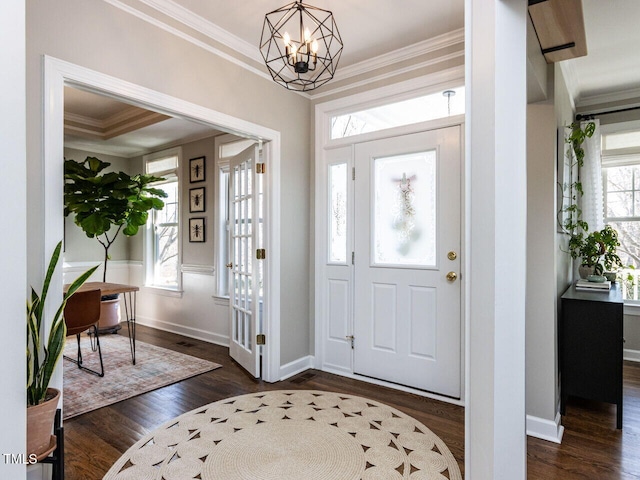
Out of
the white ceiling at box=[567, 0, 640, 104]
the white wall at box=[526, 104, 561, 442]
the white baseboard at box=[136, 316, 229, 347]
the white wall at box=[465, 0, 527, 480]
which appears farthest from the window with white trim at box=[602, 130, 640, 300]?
the white baseboard at box=[136, 316, 229, 347]

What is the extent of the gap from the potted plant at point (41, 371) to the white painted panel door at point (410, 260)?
2174 mm

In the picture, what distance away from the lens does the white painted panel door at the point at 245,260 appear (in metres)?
3.24

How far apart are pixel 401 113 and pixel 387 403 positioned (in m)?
2.30

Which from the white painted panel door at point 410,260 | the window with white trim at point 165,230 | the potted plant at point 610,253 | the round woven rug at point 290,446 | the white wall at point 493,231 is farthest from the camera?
the window with white trim at point 165,230

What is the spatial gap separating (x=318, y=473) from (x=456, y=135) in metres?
2.39

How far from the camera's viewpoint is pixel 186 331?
479cm

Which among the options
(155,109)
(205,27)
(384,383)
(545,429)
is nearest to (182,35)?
(205,27)

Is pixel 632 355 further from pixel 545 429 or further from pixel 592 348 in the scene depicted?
pixel 545 429

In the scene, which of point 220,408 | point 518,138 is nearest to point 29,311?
point 220,408

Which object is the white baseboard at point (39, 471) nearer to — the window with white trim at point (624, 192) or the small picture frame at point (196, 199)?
the small picture frame at point (196, 199)

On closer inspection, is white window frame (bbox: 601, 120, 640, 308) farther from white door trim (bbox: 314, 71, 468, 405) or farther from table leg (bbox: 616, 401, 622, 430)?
white door trim (bbox: 314, 71, 468, 405)

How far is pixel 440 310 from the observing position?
2.83 meters

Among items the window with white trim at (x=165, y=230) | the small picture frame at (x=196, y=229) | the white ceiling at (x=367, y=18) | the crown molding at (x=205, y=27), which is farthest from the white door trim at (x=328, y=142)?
the window with white trim at (x=165, y=230)

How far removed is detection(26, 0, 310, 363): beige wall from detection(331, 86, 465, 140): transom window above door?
1.30 feet
